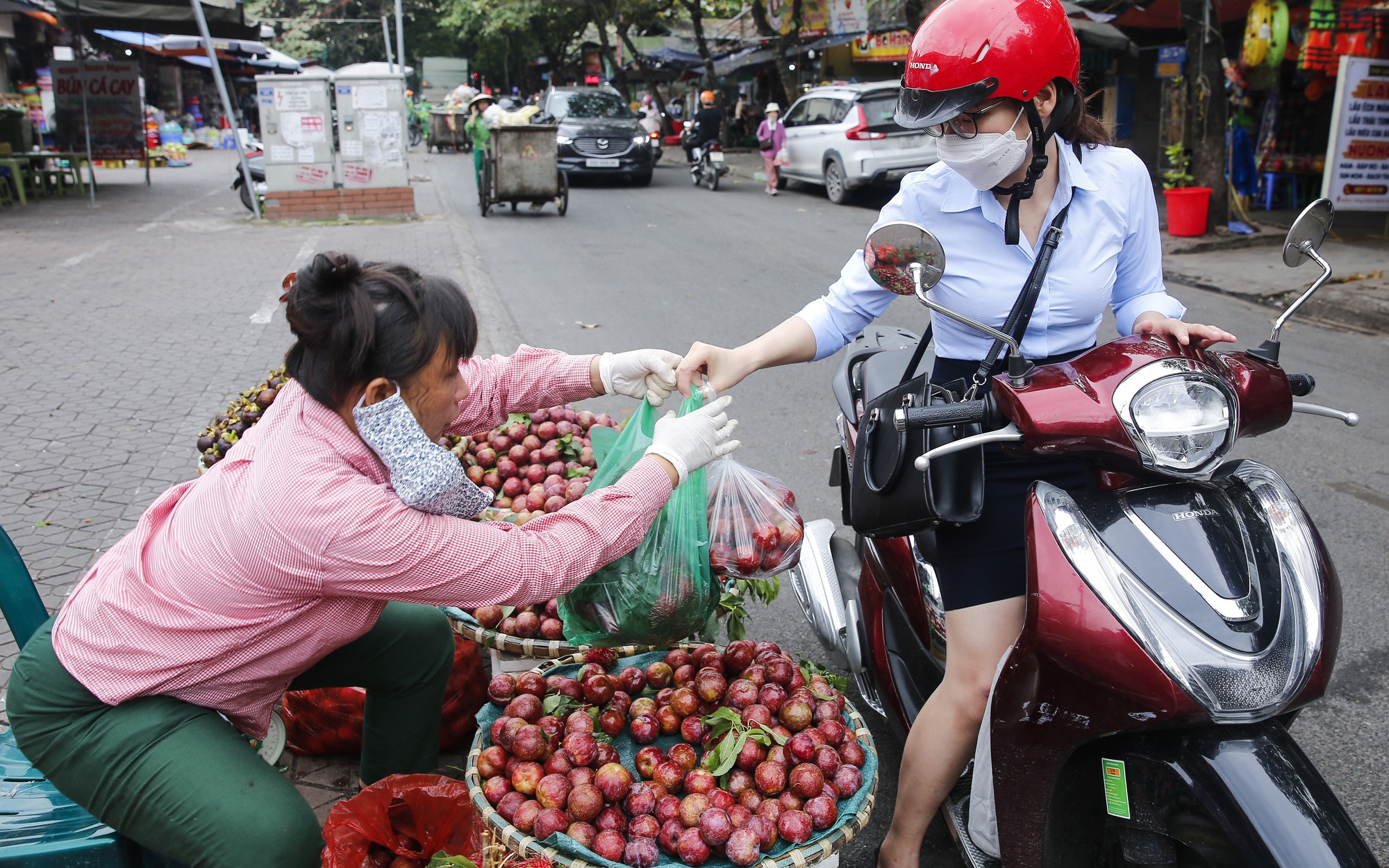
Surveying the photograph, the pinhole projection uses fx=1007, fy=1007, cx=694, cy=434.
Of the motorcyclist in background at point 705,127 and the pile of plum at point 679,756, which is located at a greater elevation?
the motorcyclist in background at point 705,127

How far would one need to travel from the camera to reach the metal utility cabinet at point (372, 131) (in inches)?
513

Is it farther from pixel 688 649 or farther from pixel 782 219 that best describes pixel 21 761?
pixel 782 219

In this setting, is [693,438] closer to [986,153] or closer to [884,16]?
[986,153]

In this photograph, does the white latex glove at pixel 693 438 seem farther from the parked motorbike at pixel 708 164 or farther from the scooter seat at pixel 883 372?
the parked motorbike at pixel 708 164

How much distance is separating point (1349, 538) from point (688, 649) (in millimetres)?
3039

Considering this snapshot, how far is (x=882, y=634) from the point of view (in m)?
2.65

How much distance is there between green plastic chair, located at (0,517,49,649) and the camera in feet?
7.16

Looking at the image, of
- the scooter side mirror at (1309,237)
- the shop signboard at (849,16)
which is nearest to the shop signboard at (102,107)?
the shop signboard at (849,16)

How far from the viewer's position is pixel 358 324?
180cm

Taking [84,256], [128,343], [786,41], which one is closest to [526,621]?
[128,343]

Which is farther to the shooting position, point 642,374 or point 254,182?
point 254,182

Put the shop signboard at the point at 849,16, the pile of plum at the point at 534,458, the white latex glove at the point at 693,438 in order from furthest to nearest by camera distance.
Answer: the shop signboard at the point at 849,16
the pile of plum at the point at 534,458
the white latex glove at the point at 693,438

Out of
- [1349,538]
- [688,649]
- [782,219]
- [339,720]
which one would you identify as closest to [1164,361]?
[688,649]

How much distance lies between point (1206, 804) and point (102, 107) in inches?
725
